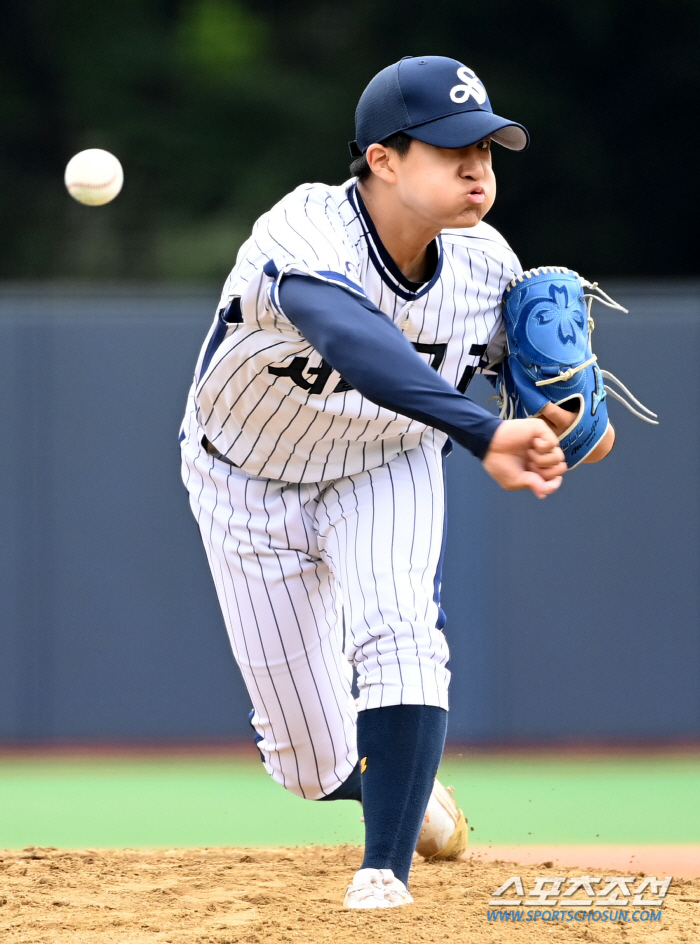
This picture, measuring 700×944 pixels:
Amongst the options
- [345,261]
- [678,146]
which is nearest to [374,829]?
[345,261]

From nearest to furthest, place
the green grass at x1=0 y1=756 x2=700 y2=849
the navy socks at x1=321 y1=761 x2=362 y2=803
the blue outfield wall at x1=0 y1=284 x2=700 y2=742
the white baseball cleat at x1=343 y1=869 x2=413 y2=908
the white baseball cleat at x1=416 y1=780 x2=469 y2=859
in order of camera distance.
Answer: the white baseball cleat at x1=343 y1=869 x2=413 y2=908 < the navy socks at x1=321 y1=761 x2=362 y2=803 < the white baseball cleat at x1=416 y1=780 x2=469 y2=859 < the green grass at x1=0 y1=756 x2=700 y2=849 < the blue outfield wall at x1=0 y1=284 x2=700 y2=742

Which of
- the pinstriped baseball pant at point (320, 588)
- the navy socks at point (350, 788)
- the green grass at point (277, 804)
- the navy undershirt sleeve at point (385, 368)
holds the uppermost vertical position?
the navy undershirt sleeve at point (385, 368)

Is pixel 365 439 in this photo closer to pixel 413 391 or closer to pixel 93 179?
pixel 413 391

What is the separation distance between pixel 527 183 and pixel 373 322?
8.16 metres

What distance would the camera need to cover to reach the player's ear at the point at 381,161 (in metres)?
2.53

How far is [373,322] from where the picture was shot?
2234 mm

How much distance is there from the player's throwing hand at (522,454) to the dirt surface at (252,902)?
76cm

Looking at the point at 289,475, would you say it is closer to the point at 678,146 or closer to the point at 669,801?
the point at 669,801

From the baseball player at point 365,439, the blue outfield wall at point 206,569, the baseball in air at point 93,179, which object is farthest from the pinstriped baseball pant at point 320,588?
the blue outfield wall at point 206,569

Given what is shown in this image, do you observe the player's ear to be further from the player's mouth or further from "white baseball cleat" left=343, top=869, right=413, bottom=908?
"white baseball cleat" left=343, top=869, right=413, bottom=908

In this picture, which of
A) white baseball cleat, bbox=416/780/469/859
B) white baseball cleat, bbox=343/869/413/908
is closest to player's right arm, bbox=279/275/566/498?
white baseball cleat, bbox=343/869/413/908

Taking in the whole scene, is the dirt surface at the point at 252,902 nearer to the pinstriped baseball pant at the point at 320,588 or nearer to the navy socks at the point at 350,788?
the navy socks at the point at 350,788

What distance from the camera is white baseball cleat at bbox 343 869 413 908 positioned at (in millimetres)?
2389

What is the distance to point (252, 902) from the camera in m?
2.69
